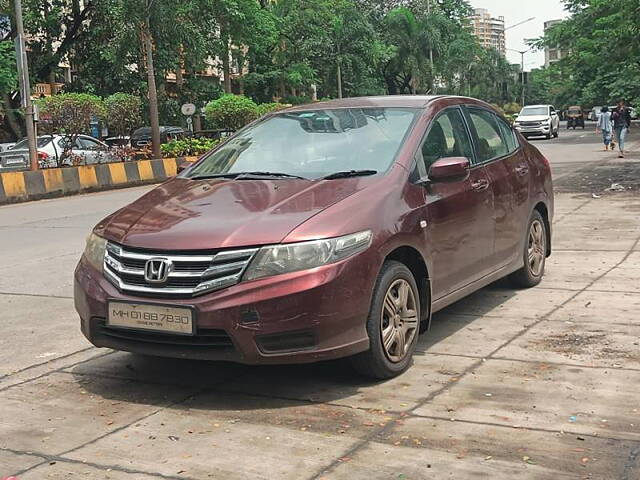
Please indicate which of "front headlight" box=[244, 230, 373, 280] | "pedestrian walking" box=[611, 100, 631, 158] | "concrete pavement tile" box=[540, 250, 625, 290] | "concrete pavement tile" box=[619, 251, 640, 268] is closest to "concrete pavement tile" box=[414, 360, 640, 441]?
"front headlight" box=[244, 230, 373, 280]

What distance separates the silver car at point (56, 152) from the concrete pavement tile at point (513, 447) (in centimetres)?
1871

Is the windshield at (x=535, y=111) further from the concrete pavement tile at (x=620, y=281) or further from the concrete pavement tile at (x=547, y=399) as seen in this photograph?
the concrete pavement tile at (x=547, y=399)

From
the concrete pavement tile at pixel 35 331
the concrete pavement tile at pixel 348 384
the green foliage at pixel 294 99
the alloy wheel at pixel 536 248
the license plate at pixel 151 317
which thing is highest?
the green foliage at pixel 294 99

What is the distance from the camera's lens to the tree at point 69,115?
2091 centimetres

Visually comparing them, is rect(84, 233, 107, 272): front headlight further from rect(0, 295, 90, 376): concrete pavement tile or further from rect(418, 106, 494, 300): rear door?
rect(418, 106, 494, 300): rear door

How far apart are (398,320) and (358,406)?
2.26ft

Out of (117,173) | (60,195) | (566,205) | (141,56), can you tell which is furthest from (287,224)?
(141,56)

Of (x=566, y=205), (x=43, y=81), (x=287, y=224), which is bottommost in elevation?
(x=566, y=205)

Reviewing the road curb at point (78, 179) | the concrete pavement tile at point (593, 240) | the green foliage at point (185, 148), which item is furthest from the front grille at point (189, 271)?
the green foliage at point (185, 148)

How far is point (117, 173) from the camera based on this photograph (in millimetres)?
21516

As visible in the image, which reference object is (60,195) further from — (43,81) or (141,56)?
(43,81)

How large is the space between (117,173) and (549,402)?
18356 mm

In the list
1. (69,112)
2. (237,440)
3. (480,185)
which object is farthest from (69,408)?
(69,112)

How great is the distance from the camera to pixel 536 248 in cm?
740
